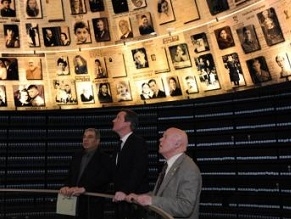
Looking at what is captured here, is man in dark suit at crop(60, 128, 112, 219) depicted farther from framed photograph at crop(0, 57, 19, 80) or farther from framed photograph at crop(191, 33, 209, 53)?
framed photograph at crop(0, 57, 19, 80)

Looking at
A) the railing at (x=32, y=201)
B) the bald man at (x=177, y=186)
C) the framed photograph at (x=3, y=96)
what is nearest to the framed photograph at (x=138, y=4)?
the framed photograph at (x=3, y=96)

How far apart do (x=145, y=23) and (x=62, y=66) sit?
6.41ft

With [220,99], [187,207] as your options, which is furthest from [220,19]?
[187,207]

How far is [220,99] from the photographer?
829 cm

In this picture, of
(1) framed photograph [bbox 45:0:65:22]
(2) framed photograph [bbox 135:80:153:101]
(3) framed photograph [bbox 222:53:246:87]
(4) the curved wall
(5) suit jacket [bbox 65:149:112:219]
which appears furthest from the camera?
(1) framed photograph [bbox 45:0:65:22]

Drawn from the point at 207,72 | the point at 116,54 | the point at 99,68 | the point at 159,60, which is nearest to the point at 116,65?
the point at 116,54

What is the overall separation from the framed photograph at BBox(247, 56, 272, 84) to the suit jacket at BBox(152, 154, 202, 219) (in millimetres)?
4499

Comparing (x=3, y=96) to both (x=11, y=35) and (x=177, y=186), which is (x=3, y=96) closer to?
(x=11, y=35)

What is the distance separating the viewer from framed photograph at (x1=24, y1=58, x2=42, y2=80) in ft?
32.7

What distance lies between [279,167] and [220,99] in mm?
1580

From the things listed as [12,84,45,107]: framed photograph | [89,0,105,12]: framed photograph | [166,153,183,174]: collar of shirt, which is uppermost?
[89,0,105,12]: framed photograph

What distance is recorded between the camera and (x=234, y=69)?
8609 mm

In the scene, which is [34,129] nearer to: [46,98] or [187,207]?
[46,98]

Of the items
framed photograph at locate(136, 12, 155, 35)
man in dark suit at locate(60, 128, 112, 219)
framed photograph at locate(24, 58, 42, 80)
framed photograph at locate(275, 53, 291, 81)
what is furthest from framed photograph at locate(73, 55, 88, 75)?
man in dark suit at locate(60, 128, 112, 219)
